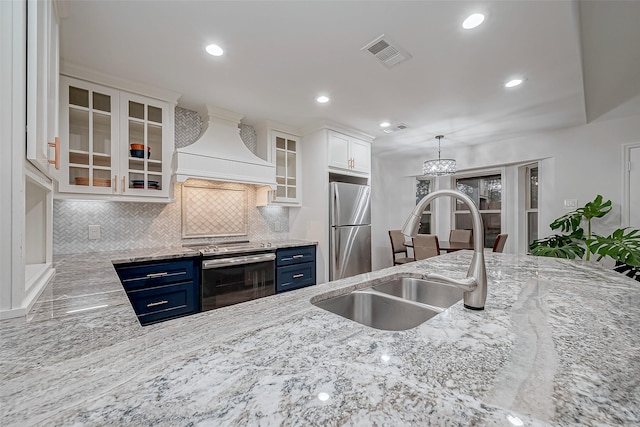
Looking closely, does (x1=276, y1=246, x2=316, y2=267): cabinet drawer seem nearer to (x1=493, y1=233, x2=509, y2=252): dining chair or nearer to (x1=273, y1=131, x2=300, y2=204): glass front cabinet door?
(x1=273, y1=131, x2=300, y2=204): glass front cabinet door

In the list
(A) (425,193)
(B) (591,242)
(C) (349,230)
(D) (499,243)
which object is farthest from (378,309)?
(A) (425,193)

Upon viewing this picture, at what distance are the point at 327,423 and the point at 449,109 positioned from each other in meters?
3.32

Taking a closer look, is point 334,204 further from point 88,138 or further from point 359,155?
point 88,138

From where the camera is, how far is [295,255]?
317 cm

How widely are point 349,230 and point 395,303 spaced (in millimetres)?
2436

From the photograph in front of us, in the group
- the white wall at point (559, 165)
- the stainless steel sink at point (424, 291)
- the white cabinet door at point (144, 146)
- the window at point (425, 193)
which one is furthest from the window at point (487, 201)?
the white cabinet door at point (144, 146)

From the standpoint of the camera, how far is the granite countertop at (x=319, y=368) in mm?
405

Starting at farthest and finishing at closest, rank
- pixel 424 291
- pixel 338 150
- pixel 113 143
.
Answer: pixel 338 150
pixel 113 143
pixel 424 291

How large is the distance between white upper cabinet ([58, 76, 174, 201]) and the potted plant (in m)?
4.36

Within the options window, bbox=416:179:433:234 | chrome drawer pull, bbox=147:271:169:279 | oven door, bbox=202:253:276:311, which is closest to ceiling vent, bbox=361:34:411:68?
oven door, bbox=202:253:276:311

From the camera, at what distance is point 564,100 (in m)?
2.75

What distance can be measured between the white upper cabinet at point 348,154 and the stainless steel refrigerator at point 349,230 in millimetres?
251

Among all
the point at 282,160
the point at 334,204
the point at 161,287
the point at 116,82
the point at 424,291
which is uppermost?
the point at 116,82

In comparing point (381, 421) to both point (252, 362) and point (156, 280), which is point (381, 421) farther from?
point (156, 280)
